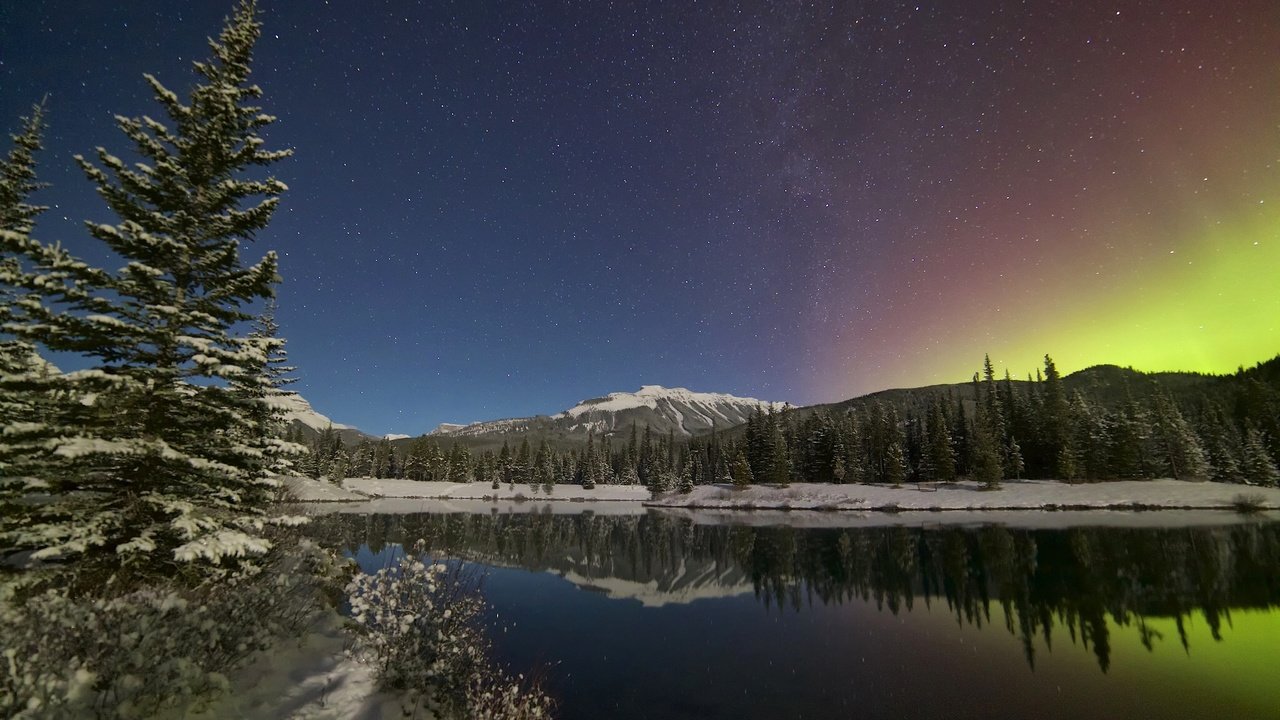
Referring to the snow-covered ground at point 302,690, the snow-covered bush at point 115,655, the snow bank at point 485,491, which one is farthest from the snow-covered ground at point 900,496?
the snow-covered bush at point 115,655

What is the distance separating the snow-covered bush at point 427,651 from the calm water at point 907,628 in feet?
5.11

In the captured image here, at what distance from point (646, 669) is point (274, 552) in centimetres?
1024

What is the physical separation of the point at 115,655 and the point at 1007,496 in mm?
86875

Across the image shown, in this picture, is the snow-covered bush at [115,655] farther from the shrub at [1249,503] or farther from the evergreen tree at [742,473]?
the evergreen tree at [742,473]

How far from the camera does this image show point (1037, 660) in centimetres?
1414

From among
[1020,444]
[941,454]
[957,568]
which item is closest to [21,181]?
[957,568]

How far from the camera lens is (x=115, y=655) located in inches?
228

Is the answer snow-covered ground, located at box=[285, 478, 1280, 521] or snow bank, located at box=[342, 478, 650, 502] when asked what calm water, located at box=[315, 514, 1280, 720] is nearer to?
snow-covered ground, located at box=[285, 478, 1280, 521]

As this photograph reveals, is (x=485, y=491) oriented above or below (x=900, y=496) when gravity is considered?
below

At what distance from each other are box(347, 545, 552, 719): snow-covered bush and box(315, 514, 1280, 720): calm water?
156cm

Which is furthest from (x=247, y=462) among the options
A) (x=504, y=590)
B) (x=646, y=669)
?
(x=504, y=590)

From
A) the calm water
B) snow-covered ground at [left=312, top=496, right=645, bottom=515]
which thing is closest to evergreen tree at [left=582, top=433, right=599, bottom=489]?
snow-covered ground at [left=312, top=496, right=645, bottom=515]

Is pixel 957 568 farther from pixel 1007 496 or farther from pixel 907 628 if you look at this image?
pixel 1007 496

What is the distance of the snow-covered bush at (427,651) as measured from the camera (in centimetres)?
884
